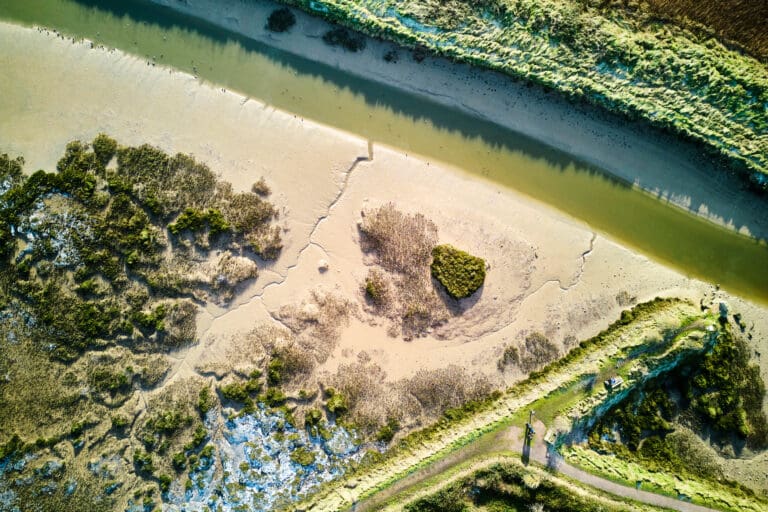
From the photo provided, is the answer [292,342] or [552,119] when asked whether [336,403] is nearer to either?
[292,342]

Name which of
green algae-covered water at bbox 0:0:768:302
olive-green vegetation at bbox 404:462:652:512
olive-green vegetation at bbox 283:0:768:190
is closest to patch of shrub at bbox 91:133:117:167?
green algae-covered water at bbox 0:0:768:302

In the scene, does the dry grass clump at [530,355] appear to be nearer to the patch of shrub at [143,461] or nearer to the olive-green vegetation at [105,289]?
the olive-green vegetation at [105,289]

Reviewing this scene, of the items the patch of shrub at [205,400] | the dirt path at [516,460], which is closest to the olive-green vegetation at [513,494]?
the dirt path at [516,460]

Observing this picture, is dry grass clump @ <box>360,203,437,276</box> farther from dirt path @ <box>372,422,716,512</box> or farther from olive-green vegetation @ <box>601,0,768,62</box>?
olive-green vegetation @ <box>601,0,768,62</box>

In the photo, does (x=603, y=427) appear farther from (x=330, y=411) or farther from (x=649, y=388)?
(x=330, y=411)

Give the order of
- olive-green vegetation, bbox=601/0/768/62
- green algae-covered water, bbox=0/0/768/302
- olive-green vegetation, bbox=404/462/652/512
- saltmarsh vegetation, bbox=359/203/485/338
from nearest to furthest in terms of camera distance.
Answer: olive-green vegetation, bbox=404/462/652/512 < olive-green vegetation, bbox=601/0/768/62 < saltmarsh vegetation, bbox=359/203/485/338 < green algae-covered water, bbox=0/0/768/302

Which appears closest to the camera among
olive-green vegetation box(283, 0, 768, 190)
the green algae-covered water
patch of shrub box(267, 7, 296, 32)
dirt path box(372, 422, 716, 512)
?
dirt path box(372, 422, 716, 512)

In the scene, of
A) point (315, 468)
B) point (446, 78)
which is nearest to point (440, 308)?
point (315, 468)
